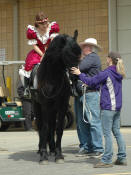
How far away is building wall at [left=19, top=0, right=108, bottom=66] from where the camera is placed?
19.3m

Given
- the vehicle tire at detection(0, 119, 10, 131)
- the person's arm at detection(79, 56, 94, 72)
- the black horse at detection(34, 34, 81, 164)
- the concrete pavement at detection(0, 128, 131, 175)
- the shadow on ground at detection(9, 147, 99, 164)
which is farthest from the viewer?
the vehicle tire at detection(0, 119, 10, 131)

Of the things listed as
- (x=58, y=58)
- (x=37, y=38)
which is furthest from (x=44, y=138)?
(x=37, y=38)

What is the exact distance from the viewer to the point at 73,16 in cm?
1984

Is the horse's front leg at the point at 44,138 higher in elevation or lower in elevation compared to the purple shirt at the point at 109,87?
lower

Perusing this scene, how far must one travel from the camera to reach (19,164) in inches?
367

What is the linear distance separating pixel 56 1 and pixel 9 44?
238cm

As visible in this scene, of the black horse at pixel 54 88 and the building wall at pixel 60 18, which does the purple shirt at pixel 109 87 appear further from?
the building wall at pixel 60 18

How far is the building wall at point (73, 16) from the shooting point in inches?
762

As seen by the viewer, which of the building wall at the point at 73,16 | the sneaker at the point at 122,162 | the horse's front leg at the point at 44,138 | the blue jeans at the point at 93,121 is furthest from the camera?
the building wall at the point at 73,16

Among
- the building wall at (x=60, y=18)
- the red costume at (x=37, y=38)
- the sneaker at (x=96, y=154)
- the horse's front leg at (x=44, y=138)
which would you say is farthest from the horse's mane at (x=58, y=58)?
the building wall at (x=60, y=18)

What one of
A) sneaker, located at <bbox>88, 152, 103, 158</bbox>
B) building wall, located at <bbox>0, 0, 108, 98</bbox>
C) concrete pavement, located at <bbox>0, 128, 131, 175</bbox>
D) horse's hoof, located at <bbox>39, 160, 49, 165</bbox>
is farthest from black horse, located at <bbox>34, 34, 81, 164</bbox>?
building wall, located at <bbox>0, 0, 108, 98</bbox>

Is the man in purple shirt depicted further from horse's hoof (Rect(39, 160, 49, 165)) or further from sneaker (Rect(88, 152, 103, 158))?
horse's hoof (Rect(39, 160, 49, 165))

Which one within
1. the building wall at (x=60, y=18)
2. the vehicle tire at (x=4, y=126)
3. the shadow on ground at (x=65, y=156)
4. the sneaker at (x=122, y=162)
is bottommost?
the vehicle tire at (x=4, y=126)

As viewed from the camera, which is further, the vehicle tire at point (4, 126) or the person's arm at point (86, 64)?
the vehicle tire at point (4, 126)
